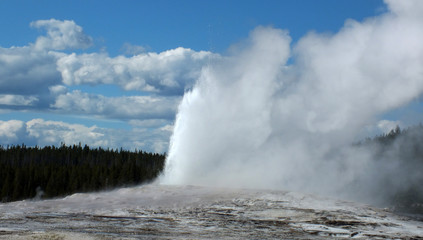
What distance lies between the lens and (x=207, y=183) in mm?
49562

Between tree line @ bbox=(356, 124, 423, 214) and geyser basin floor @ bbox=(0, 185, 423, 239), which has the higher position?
tree line @ bbox=(356, 124, 423, 214)

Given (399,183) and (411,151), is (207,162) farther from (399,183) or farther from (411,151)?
(411,151)

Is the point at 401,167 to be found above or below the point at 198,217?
above

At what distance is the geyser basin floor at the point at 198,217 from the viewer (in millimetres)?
23891

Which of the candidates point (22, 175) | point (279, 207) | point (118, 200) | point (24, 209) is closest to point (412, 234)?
point (279, 207)

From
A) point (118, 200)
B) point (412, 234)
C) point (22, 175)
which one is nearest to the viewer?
point (412, 234)

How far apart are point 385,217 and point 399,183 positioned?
123 feet

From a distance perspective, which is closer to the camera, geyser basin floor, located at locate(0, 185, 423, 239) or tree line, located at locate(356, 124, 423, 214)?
geyser basin floor, located at locate(0, 185, 423, 239)

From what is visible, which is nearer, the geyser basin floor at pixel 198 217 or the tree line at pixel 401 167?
the geyser basin floor at pixel 198 217

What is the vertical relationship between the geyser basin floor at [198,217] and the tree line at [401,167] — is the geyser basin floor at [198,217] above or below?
below

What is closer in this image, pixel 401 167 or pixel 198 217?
pixel 198 217

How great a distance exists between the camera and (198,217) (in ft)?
96.6

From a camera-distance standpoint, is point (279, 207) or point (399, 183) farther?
point (399, 183)

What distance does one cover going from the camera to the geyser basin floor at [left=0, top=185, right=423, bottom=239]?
2389 centimetres
